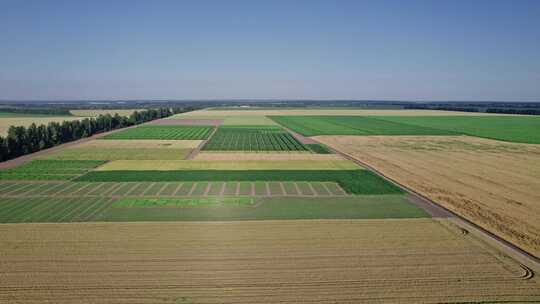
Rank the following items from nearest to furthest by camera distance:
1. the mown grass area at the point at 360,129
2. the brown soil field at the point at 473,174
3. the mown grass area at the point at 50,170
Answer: the brown soil field at the point at 473,174 → the mown grass area at the point at 50,170 → the mown grass area at the point at 360,129

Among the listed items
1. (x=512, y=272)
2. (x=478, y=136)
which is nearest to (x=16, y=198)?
(x=512, y=272)

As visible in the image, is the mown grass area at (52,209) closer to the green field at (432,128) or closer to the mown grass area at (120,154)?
the mown grass area at (120,154)

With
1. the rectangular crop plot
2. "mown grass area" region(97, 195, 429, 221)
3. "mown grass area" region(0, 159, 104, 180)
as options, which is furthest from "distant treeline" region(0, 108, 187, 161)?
"mown grass area" region(97, 195, 429, 221)

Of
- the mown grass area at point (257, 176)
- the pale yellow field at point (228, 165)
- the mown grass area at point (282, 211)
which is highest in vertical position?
the pale yellow field at point (228, 165)

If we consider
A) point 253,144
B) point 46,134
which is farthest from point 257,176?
point 46,134

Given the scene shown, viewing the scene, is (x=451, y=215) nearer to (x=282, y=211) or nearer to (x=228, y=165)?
(x=282, y=211)

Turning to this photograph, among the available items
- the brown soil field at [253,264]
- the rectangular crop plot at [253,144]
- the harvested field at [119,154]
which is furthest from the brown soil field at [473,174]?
the harvested field at [119,154]

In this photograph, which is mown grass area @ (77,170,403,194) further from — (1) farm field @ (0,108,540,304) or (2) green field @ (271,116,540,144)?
(2) green field @ (271,116,540,144)
